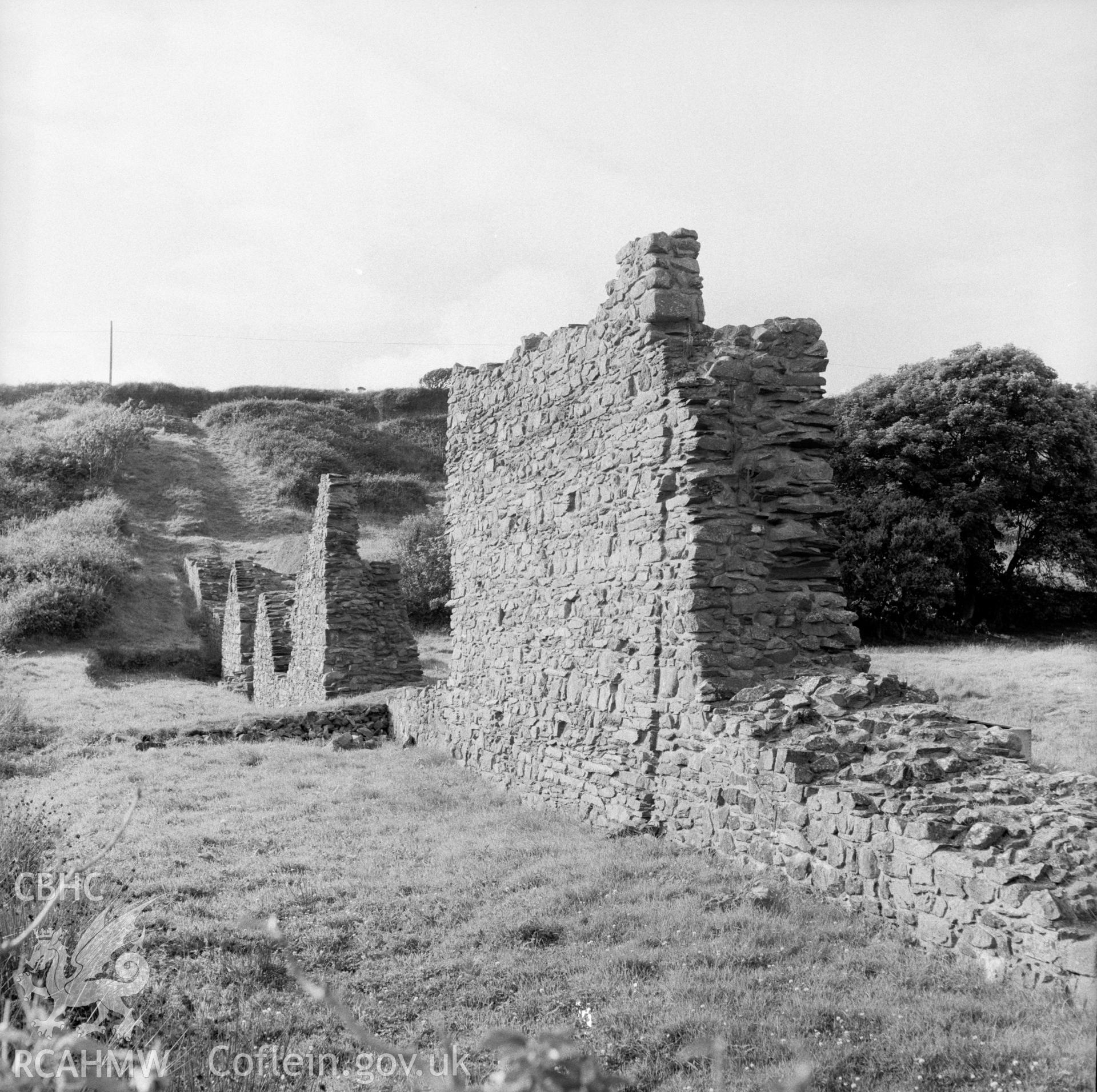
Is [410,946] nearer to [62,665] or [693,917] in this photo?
[693,917]

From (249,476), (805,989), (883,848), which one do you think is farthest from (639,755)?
(249,476)

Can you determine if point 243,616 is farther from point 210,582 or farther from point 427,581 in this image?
point 427,581

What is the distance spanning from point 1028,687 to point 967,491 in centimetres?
1024

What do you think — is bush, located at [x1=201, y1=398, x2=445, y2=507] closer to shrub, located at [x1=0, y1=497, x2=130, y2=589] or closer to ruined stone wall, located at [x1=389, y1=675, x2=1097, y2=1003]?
shrub, located at [x1=0, y1=497, x2=130, y2=589]

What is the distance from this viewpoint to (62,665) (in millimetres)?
23344

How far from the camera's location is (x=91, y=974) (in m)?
4.55

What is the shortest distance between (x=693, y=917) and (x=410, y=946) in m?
1.71

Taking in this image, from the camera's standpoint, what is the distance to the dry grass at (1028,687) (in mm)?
13562

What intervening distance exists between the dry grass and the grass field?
749cm

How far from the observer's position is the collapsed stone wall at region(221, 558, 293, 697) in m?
23.7

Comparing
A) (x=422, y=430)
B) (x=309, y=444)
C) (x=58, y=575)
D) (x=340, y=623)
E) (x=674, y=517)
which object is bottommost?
(x=340, y=623)

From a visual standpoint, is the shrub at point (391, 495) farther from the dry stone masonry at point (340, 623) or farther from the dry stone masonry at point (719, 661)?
the dry stone masonry at point (719, 661)

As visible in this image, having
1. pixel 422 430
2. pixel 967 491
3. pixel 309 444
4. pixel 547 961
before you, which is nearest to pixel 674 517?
pixel 547 961

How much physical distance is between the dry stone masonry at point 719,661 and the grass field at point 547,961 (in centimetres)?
37
